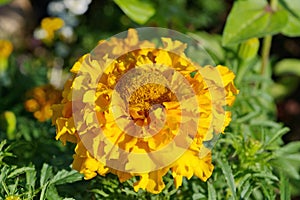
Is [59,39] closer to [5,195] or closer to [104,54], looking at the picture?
[104,54]

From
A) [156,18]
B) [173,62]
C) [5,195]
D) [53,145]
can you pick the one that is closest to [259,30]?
[156,18]

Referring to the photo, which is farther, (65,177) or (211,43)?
(211,43)

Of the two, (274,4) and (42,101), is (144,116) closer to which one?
(42,101)

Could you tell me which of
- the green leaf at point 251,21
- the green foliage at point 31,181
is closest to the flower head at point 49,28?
the green leaf at point 251,21

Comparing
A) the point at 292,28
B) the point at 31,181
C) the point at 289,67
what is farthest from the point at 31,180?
the point at 289,67

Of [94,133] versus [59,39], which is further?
[59,39]

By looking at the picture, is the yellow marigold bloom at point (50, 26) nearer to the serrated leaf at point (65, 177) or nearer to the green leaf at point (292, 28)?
the green leaf at point (292, 28)
